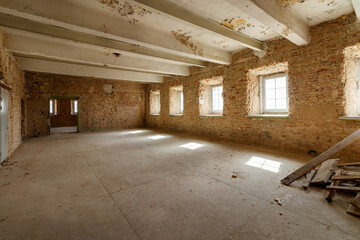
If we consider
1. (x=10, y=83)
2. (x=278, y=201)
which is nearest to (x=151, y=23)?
(x=278, y=201)

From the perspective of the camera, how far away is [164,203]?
180 centimetres

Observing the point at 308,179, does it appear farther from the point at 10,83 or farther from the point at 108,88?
the point at 108,88

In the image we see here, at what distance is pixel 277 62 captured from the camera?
13.4ft

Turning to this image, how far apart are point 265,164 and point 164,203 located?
7.02 ft

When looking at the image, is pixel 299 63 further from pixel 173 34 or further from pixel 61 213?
→ pixel 61 213

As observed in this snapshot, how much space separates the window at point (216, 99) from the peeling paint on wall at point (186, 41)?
217cm

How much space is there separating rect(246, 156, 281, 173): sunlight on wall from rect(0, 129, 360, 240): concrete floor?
0.02 m

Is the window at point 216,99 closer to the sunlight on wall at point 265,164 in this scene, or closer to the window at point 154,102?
the sunlight on wall at point 265,164

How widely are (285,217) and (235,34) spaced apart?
138 inches

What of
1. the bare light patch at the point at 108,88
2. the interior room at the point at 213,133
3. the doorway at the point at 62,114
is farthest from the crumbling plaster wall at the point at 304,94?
the doorway at the point at 62,114

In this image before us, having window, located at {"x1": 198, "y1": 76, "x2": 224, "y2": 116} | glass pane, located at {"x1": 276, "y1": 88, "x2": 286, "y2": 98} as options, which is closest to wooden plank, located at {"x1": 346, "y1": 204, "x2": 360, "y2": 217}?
glass pane, located at {"x1": 276, "y1": 88, "x2": 286, "y2": 98}

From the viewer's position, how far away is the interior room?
1.54 metres

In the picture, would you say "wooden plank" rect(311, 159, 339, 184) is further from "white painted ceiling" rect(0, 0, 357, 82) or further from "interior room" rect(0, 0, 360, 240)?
"white painted ceiling" rect(0, 0, 357, 82)

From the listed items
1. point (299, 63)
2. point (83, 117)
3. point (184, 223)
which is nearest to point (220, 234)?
point (184, 223)
